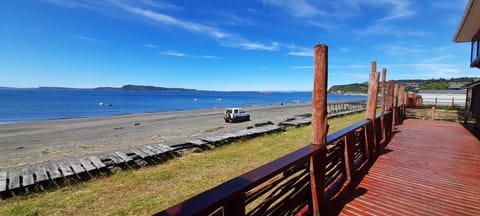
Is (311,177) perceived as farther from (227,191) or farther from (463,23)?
(463,23)

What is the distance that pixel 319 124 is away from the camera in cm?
292

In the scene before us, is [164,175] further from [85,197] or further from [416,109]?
[416,109]

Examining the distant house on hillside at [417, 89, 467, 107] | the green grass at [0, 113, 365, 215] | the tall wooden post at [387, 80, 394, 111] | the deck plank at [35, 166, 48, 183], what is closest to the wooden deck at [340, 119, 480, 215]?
the tall wooden post at [387, 80, 394, 111]

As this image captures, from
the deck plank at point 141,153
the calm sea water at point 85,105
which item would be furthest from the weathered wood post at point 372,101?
the calm sea water at point 85,105

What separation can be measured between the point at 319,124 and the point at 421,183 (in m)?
2.83

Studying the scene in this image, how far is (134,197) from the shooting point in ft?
16.3

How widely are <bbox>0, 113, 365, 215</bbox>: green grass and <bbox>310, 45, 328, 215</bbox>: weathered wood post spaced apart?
9.72 feet

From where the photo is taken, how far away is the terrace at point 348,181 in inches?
69.3

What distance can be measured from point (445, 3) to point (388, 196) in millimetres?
10746

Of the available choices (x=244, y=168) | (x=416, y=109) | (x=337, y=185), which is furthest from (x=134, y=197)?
(x=416, y=109)

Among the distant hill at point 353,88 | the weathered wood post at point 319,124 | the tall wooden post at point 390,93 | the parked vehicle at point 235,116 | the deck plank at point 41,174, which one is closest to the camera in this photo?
the weathered wood post at point 319,124

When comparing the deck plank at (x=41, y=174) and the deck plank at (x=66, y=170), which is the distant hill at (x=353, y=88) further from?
the deck plank at (x=41, y=174)

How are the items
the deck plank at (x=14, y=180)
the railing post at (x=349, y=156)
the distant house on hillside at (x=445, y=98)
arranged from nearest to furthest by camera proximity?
the railing post at (x=349, y=156)
the deck plank at (x=14, y=180)
the distant house on hillside at (x=445, y=98)

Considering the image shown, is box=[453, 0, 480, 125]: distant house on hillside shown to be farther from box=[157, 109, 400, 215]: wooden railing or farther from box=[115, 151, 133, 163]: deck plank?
box=[115, 151, 133, 163]: deck plank
